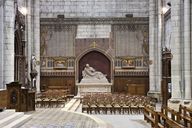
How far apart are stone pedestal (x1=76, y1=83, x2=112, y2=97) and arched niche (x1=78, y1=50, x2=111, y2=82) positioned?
168 centimetres

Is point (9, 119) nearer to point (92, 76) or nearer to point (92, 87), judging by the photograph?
point (92, 87)

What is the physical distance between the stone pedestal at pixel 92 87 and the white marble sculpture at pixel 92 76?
392 mm

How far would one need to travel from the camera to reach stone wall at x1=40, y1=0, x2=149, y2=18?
3397cm

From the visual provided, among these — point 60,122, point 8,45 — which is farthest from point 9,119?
point 8,45

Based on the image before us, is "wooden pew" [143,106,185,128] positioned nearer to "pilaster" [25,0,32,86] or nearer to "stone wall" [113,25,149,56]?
"pilaster" [25,0,32,86]

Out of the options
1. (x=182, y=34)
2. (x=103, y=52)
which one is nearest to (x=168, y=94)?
(x=182, y=34)

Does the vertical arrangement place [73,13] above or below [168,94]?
above

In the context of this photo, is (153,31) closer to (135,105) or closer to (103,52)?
(103,52)

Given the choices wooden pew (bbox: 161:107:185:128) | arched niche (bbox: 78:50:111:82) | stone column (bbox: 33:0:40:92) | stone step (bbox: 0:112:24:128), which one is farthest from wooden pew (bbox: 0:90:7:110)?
arched niche (bbox: 78:50:111:82)

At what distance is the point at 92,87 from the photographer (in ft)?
103

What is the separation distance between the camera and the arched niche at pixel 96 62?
1313 inches

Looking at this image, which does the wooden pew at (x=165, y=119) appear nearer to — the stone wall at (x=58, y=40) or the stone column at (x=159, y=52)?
the stone column at (x=159, y=52)

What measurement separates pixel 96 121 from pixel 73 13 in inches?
802

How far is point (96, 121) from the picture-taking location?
15.0 metres
